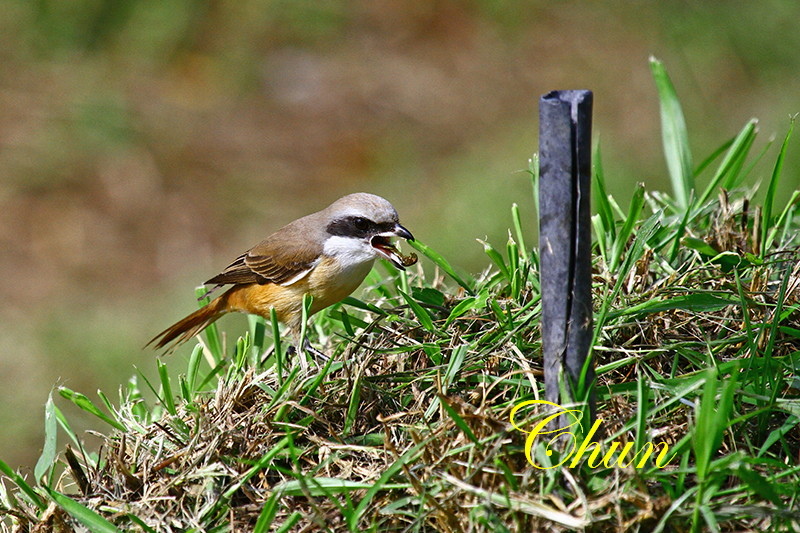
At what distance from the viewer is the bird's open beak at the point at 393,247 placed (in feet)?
11.7

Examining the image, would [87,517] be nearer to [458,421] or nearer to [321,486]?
[321,486]

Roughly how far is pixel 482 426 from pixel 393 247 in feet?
4.87

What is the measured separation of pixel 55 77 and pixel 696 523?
939cm

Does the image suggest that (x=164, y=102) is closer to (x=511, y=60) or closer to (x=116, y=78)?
(x=116, y=78)

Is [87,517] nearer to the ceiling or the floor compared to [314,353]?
nearer to the floor

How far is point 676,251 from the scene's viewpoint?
3326 mm

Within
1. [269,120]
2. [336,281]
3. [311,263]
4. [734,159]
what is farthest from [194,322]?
[269,120]

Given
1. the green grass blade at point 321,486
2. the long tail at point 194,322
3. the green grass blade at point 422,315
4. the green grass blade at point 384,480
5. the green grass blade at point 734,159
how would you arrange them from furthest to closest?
the long tail at point 194,322 → the green grass blade at point 734,159 → the green grass blade at point 422,315 → the green grass blade at point 321,486 → the green grass blade at point 384,480

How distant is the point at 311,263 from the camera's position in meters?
4.14

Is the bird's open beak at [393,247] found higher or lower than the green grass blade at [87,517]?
higher

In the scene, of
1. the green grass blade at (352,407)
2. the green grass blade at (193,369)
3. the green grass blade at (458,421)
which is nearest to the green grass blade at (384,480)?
the green grass blade at (458,421)

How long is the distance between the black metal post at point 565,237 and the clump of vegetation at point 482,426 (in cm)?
17

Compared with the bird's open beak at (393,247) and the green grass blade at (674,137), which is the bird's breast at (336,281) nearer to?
the bird's open beak at (393,247)

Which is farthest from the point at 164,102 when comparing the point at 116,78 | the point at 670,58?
the point at 670,58
